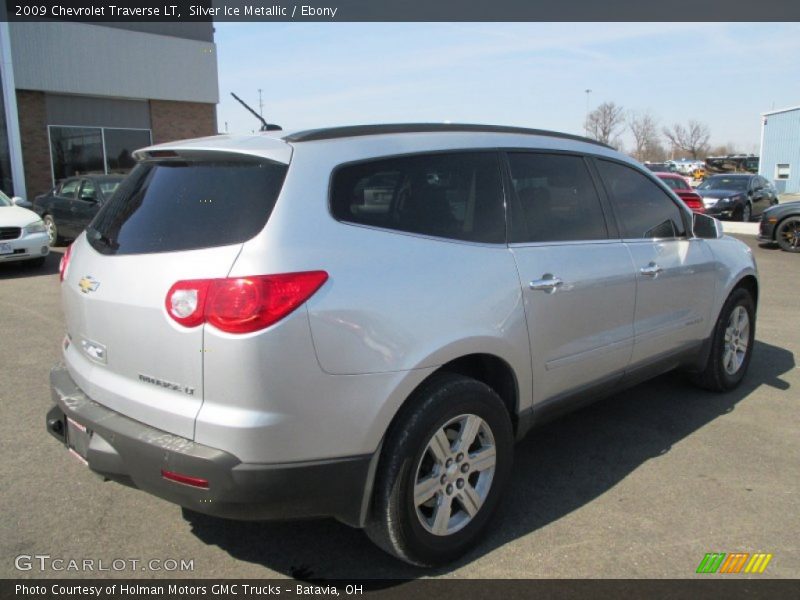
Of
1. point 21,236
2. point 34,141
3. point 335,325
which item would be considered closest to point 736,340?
point 335,325

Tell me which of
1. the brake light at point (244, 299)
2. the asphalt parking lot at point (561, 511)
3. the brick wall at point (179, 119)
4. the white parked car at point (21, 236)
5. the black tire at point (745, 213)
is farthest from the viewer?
the brick wall at point (179, 119)

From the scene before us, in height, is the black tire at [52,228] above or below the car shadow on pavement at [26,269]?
above

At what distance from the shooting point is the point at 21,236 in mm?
10148

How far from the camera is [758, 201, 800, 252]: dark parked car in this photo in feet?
43.2

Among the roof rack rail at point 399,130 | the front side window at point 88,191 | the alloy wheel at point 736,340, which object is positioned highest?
the roof rack rail at point 399,130

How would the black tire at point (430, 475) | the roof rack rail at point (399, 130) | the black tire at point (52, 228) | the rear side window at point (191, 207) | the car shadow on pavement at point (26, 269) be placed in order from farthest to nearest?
the black tire at point (52, 228), the car shadow on pavement at point (26, 269), the roof rack rail at point (399, 130), the black tire at point (430, 475), the rear side window at point (191, 207)

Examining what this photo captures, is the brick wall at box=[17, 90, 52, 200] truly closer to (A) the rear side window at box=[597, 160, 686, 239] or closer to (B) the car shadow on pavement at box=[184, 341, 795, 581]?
(B) the car shadow on pavement at box=[184, 341, 795, 581]

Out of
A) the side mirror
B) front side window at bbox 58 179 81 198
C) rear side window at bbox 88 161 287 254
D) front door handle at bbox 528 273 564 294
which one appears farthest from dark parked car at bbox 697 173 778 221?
rear side window at bbox 88 161 287 254

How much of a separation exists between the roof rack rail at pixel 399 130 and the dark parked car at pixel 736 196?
17.6 meters

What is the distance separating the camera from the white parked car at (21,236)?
10.0m

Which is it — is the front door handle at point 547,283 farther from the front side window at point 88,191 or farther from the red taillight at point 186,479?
the front side window at point 88,191

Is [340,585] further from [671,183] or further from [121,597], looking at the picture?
[671,183]

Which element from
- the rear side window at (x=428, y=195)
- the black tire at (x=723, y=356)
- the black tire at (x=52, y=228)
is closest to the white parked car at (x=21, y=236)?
the black tire at (x=52, y=228)

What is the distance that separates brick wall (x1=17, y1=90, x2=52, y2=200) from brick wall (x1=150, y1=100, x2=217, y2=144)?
335cm
